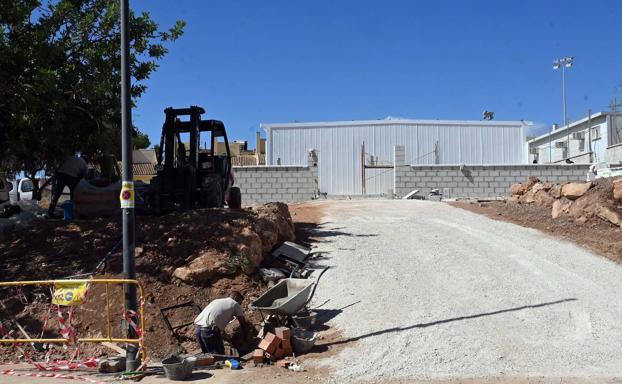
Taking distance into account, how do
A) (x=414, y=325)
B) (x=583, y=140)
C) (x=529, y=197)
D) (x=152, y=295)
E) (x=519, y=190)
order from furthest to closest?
(x=583, y=140)
(x=519, y=190)
(x=529, y=197)
(x=152, y=295)
(x=414, y=325)

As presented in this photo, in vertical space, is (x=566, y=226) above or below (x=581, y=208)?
below

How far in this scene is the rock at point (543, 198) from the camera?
17583mm

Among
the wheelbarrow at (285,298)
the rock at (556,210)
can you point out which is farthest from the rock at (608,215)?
the wheelbarrow at (285,298)

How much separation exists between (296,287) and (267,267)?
64.5 inches

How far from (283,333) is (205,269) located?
2.42 meters

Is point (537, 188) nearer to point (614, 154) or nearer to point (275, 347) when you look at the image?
point (275, 347)

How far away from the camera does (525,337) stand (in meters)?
8.27

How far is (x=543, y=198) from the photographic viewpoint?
1788 cm

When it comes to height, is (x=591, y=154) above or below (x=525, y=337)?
above

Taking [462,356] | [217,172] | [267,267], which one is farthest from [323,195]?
[462,356]

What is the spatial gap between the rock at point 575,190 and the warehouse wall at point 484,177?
7.88 meters

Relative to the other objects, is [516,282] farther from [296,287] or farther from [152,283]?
[152,283]

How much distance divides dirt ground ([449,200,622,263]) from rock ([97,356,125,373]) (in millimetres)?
10356

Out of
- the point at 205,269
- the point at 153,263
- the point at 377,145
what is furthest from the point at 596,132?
the point at 153,263
